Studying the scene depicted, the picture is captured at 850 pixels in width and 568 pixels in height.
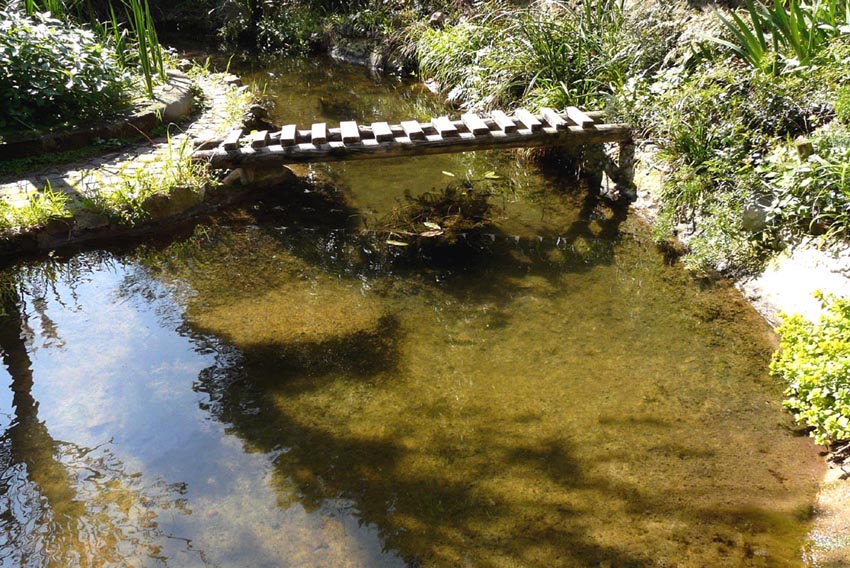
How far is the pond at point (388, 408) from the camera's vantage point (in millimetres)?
2979

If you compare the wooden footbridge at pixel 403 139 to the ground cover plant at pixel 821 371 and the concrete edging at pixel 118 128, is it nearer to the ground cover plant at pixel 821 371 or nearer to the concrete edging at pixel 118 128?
the concrete edging at pixel 118 128

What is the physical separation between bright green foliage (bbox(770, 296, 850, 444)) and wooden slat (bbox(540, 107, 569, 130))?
9.29ft

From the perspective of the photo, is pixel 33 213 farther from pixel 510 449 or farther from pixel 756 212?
pixel 756 212

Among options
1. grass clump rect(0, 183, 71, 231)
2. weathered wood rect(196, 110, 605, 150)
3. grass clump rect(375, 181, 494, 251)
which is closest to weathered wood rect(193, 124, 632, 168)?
weathered wood rect(196, 110, 605, 150)

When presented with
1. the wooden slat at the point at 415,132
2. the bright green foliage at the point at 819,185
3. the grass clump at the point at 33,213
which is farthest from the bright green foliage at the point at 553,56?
the grass clump at the point at 33,213

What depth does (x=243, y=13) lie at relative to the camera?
13148mm

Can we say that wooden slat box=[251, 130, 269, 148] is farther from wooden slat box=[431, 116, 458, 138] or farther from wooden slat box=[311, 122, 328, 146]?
wooden slat box=[431, 116, 458, 138]

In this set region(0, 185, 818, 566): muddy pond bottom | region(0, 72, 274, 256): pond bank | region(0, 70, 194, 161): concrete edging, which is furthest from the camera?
region(0, 70, 194, 161): concrete edging

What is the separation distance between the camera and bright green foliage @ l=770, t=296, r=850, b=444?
319cm

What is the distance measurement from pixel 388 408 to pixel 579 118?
3593mm

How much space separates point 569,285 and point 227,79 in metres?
5.97

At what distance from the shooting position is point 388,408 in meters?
3.72

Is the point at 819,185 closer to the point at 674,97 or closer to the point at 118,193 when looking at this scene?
the point at 674,97

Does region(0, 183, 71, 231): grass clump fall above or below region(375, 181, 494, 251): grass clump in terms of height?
below
